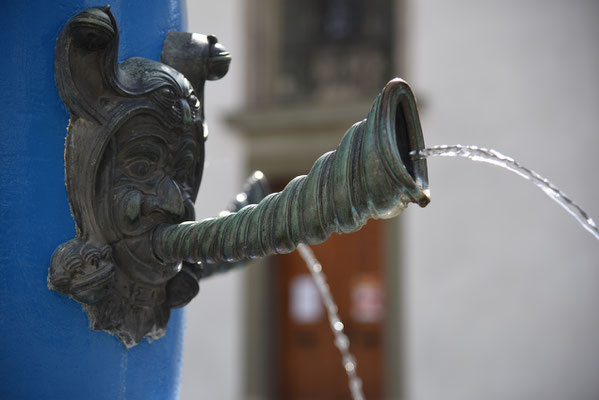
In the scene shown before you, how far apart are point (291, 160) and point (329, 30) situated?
116 cm

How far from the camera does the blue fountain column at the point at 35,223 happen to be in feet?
3.11

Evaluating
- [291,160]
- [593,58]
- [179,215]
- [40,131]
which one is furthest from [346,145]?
[291,160]

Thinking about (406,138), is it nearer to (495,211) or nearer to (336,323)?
(336,323)

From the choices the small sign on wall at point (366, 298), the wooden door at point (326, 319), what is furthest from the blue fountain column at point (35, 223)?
the small sign on wall at point (366, 298)

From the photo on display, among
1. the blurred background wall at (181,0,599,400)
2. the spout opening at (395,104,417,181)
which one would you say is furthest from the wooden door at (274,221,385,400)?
the spout opening at (395,104,417,181)

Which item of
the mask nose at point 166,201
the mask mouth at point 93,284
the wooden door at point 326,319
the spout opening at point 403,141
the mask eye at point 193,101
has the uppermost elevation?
the mask eye at point 193,101

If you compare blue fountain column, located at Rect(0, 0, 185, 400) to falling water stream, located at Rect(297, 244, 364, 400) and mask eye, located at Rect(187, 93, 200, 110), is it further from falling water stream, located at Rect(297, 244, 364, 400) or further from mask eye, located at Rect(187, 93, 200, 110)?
falling water stream, located at Rect(297, 244, 364, 400)

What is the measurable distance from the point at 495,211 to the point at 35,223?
5.18 m

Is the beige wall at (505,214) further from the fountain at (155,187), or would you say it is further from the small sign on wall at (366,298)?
the fountain at (155,187)

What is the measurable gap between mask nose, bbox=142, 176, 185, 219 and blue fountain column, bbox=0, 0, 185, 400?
10 centimetres

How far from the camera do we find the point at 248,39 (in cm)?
667

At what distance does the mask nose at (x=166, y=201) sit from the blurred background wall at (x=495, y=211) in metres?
4.95

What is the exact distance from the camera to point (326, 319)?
22.1 ft

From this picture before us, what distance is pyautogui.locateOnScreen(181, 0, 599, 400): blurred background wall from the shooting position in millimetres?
5637
